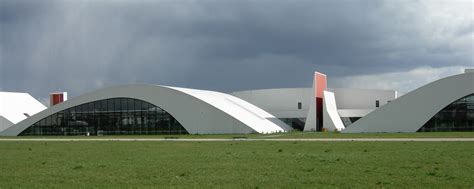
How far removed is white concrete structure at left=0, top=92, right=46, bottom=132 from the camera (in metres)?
73.8

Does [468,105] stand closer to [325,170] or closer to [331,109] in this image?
[331,109]

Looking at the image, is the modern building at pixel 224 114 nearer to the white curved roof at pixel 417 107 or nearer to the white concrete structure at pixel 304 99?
the white curved roof at pixel 417 107

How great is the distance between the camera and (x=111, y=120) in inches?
2431

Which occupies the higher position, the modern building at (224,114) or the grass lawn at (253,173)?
the modern building at (224,114)

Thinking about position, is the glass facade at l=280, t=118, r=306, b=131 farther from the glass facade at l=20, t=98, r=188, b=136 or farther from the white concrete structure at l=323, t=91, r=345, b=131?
the glass facade at l=20, t=98, r=188, b=136

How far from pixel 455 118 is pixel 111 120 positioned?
35.8 metres

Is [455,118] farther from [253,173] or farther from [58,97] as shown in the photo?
[58,97]

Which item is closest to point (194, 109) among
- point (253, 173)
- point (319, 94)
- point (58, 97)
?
point (319, 94)

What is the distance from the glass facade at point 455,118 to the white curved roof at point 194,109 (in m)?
16.5

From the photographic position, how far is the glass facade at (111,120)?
59500mm

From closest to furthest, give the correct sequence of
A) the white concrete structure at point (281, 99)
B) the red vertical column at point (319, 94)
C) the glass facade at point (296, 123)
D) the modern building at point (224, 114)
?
the modern building at point (224, 114)
the red vertical column at point (319, 94)
the glass facade at point (296, 123)
the white concrete structure at point (281, 99)

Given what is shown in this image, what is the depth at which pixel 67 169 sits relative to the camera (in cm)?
1636

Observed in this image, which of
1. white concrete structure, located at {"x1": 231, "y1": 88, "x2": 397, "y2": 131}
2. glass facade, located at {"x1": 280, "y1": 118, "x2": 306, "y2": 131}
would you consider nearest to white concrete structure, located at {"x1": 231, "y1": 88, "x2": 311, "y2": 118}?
white concrete structure, located at {"x1": 231, "y1": 88, "x2": 397, "y2": 131}

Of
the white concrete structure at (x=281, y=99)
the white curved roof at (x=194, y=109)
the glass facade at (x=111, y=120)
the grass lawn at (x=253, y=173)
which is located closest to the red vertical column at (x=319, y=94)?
the white concrete structure at (x=281, y=99)
